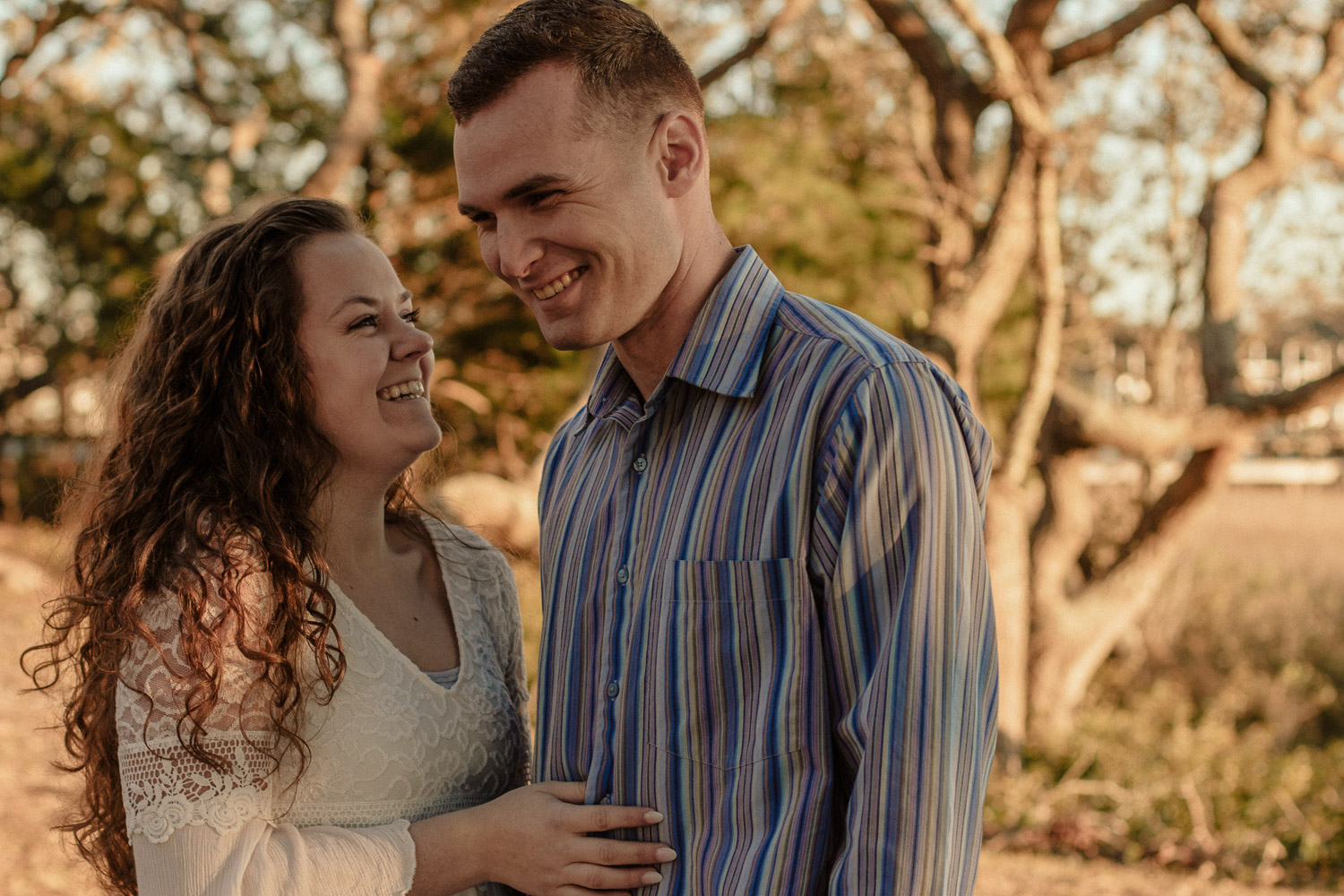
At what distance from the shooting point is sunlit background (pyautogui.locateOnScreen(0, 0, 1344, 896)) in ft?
23.9

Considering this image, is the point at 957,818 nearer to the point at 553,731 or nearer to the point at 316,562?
the point at 553,731

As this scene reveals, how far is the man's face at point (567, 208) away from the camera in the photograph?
1673 millimetres

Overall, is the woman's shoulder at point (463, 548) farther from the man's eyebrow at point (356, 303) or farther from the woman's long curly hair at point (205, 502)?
the man's eyebrow at point (356, 303)

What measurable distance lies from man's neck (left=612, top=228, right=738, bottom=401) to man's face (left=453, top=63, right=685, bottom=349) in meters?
0.03

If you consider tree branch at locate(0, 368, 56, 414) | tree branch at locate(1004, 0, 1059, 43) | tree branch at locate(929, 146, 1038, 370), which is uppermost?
tree branch at locate(1004, 0, 1059, 43)

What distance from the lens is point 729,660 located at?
156 cm

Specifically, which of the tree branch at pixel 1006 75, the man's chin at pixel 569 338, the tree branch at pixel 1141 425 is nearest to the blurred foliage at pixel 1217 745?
the tree branch at pixel 1141 425

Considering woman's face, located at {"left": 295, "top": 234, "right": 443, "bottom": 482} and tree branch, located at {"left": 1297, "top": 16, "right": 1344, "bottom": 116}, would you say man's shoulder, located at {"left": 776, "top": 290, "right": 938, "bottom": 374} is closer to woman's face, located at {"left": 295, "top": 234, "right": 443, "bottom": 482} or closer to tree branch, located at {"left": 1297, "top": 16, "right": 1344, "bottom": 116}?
woman's face, located at {"left": 295, "top": 234, "right": 443, "bottom": 482}

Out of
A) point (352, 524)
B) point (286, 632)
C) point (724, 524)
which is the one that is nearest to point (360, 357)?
point (352, 524)

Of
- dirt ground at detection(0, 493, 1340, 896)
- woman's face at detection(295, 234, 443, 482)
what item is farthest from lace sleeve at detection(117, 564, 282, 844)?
dirt ground at detection(0, 493, 1340, 896)

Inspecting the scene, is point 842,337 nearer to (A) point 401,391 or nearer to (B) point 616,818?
(B) point 616,818

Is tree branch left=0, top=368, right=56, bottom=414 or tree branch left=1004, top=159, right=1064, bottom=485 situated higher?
tree branch left=0, top=368, right=56, bottom=414

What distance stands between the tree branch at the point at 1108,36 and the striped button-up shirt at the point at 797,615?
651cm

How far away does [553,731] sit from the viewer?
1904mm
